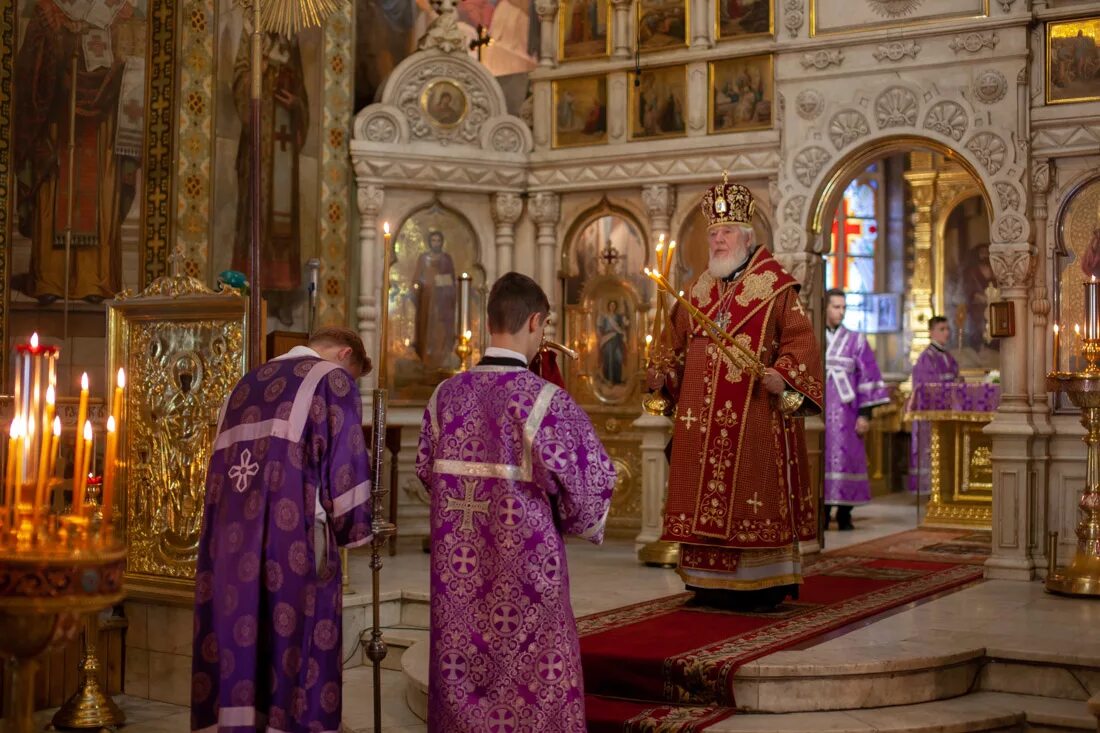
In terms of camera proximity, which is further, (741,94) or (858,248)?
(858,248)

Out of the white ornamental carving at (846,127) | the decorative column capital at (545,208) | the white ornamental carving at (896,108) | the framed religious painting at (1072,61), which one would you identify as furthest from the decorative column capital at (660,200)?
the framed religious painting at (1072,61)

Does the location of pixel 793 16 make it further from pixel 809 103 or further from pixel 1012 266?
pixel 1012 266

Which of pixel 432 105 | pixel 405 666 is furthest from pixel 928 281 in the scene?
pixel 405 666

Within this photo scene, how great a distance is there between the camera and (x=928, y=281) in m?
16.7

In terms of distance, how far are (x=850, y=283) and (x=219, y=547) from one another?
13.3 metres

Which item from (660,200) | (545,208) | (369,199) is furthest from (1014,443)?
(369,199)

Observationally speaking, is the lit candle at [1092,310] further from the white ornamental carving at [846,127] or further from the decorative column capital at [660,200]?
the decorative column capital at [660,200]

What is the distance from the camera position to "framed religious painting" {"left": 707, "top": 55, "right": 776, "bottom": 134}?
10492 mm

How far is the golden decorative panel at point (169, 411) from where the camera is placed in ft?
23.3

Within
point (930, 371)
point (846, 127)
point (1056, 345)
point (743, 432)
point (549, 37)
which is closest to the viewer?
point (743, 432)

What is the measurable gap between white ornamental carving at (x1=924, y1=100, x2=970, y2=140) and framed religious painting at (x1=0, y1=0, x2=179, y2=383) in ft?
17.7

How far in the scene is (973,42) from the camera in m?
9.54

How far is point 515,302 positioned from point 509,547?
0.85 m

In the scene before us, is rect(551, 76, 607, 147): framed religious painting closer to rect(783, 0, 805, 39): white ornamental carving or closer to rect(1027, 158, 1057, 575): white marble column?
rect(783, 0, 805, 39): white ornamental carving
